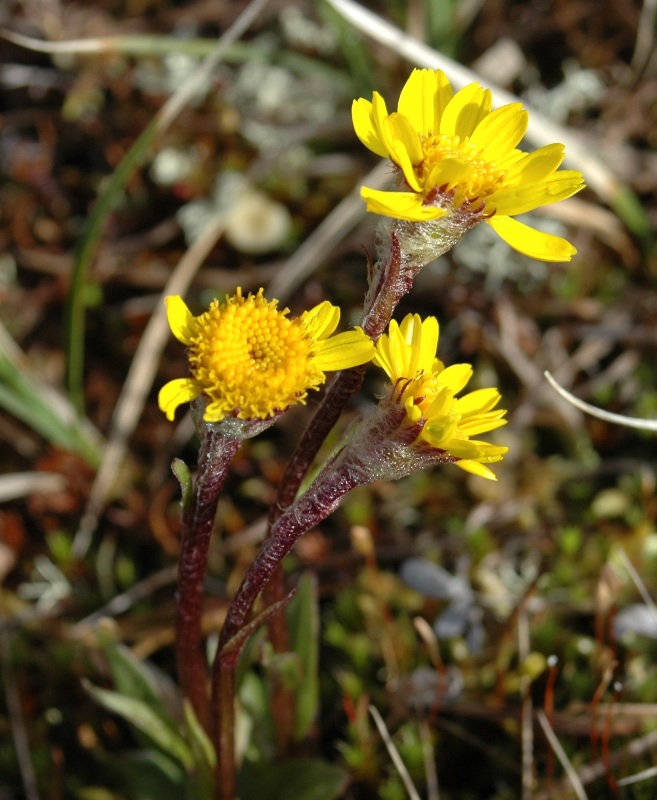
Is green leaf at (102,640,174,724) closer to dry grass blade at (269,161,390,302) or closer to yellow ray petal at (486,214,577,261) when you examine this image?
yellow ray petal at (486,214,577,261)

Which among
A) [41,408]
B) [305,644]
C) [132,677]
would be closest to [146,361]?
[41,408]

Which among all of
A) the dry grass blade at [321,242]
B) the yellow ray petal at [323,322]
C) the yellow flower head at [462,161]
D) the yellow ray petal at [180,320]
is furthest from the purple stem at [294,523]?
the dry grass blade at [321,242]

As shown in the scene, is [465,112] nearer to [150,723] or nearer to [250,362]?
[250,362]

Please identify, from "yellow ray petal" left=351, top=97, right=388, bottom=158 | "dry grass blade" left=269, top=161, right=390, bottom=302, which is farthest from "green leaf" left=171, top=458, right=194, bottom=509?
"dry grass blade" left=269, top=161, right=390, bottom=302

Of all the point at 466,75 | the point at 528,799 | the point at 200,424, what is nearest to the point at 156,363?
the point at 466,75

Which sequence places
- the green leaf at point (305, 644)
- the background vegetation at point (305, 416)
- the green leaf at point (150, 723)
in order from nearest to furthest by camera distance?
1. the green leaf at point (150, 723)
2. the green leaf at point (305, 644)
3. the background vegetation at point (305, 416)

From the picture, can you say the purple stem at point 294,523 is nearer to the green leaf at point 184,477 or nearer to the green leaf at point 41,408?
the green leaf at point 184,477
